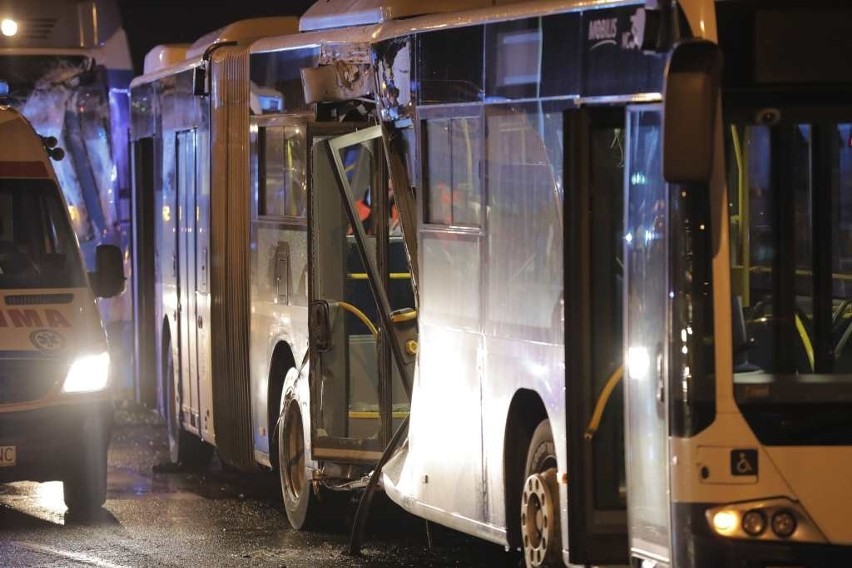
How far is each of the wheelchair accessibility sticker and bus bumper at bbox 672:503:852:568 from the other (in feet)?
0.51

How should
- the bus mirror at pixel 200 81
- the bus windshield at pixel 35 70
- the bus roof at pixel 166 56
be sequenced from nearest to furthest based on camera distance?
the bus mirror at pixel 200 81, the bus roof at pixel 166 56, the bus windshield at pixel 35 70

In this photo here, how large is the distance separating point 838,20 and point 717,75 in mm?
616

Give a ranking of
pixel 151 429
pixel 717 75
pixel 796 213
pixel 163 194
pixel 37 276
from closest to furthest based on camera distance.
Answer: pixel 717 75
pixel 796 213
pixel 37 276
pixel 163 194
pixel 151 429

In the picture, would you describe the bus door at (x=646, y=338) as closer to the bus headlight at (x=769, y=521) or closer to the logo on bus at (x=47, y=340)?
the bus headlight at (x=769, y=521)

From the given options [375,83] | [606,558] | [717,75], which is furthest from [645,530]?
[375,83]

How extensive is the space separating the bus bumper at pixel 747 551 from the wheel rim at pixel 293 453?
207 inches

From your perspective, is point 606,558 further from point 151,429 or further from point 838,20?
point 151,429

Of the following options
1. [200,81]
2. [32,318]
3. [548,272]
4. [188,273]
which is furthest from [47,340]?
[548,272]

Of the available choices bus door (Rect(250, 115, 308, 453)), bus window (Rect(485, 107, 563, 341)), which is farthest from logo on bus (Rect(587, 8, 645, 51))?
bus door (Rect(250, 115, 308, 453))

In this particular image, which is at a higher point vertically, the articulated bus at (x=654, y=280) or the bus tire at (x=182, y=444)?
the articulated bus at (x=654, y=280)

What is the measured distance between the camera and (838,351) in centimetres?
728

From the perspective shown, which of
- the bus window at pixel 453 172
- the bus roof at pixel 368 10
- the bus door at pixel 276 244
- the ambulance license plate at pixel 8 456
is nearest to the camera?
the bus window at pixel 453 172

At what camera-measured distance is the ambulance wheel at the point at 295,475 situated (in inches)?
465

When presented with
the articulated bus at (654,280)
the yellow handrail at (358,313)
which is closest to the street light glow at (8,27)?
the yellow handrail at (358,313)
